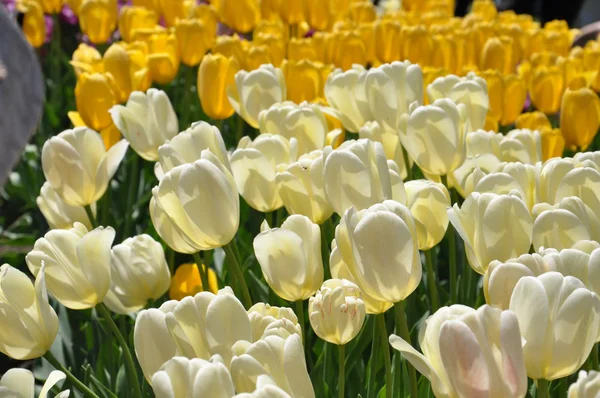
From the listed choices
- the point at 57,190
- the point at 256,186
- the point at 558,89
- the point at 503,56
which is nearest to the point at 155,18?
the point at 503,56

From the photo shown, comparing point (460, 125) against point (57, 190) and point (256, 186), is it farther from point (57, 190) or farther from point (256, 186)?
point (57, 190)

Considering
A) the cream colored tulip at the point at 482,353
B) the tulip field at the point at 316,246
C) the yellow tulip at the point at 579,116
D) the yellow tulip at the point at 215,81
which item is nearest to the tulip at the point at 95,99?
the tulip field at the point at 316,246

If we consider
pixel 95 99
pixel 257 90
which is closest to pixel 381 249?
pixel 257 90

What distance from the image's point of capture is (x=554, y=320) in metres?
0.77

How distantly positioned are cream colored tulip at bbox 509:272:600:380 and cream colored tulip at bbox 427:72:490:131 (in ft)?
2.71

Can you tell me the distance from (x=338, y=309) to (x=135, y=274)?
0.38 metres

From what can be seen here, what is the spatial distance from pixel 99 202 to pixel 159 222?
863mm

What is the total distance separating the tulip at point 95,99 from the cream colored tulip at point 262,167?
2.26ft

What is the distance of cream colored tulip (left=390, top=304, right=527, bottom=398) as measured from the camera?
71 centimetres

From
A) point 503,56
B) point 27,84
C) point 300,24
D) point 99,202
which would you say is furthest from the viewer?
point 300,24

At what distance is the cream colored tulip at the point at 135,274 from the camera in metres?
1.20

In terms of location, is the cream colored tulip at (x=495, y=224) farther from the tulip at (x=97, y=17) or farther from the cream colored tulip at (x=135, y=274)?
the tulip at (x=97, y=17)

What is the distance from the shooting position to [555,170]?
1.12 meters

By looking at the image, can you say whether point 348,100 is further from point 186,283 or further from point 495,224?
point 495,224
